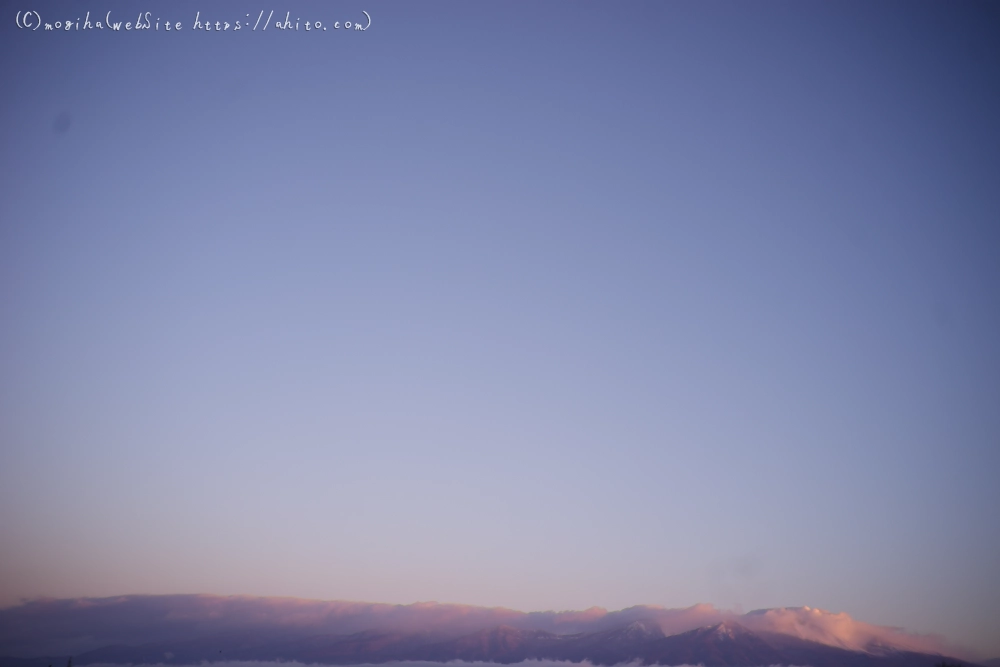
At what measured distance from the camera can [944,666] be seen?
488 ft

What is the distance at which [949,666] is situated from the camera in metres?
148

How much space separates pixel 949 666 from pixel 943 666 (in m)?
1.27

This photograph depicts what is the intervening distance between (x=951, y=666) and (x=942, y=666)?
388 centimetres

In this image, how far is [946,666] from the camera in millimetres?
148625

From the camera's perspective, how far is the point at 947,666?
14825 cm

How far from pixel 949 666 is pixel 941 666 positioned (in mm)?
3181

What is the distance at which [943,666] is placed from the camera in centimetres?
14950

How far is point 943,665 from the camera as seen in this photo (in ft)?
495

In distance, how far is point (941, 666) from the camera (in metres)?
151

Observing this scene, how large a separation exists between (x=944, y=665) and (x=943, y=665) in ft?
2.34

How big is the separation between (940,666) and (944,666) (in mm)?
4408

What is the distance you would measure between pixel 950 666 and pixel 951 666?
2.86 ft

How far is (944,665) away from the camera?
493 ft

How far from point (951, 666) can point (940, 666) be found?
634 cm
